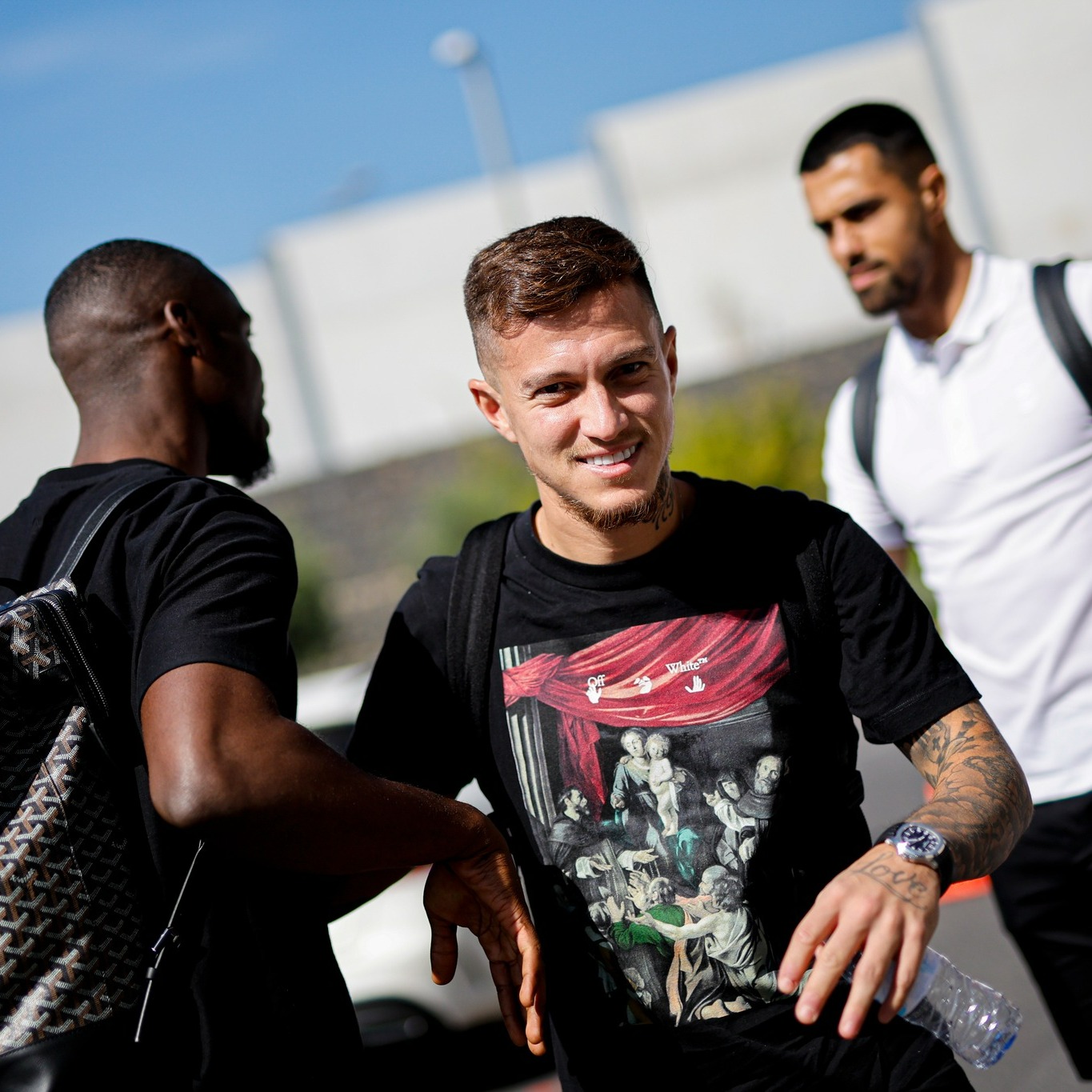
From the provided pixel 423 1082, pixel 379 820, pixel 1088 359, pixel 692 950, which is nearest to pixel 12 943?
pixel 379 820

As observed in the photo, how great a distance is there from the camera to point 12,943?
1.69m

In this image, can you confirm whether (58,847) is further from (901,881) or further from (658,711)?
(901,881)

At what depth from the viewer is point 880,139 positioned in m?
3.74

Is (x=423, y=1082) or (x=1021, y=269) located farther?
(x=423, y=1082)

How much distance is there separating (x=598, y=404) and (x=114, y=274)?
3.42 ft

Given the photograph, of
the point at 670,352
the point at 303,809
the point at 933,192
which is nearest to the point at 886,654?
the point at 670,352

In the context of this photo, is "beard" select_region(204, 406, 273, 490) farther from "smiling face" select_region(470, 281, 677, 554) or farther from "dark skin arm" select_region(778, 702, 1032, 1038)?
"dark skin arm" select_region(778, 702, 1032, 1038)

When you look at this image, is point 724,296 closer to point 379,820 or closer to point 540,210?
point 540,210

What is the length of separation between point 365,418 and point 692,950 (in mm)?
29961

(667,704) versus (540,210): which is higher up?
(540,210)

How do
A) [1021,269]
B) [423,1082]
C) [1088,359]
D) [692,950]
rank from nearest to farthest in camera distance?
1. [692,950]
2. [1088,359]
3. [1021,269]
4. [423,1082]

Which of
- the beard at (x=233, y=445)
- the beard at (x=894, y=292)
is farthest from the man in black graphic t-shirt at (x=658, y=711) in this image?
the beard at (x=894, y=292)

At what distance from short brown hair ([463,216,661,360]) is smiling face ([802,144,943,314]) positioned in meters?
1.49

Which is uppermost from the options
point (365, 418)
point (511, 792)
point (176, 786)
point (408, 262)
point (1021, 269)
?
point (408, 262)
